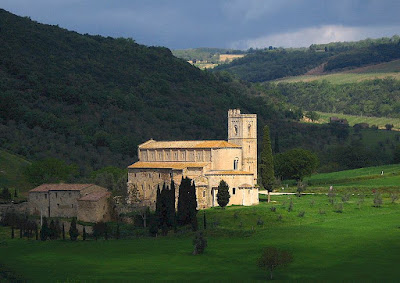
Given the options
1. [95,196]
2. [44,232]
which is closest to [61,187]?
[95,196]

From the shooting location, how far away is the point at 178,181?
265 ft

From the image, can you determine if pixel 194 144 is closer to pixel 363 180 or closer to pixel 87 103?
pixel 363 180

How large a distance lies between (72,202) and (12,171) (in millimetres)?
23920

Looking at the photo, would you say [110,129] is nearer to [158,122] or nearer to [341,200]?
[158,122]

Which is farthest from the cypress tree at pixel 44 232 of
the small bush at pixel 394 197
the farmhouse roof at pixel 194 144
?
the small bush at pixel 394 197

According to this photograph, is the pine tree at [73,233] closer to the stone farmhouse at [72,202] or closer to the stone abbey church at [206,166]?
the stone farmhouse at [72,202]

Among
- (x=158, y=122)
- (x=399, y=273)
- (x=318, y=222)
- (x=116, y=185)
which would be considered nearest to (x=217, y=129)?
(x=158, y=122)

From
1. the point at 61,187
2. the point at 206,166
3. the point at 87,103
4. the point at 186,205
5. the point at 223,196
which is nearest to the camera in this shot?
the point at 186,205

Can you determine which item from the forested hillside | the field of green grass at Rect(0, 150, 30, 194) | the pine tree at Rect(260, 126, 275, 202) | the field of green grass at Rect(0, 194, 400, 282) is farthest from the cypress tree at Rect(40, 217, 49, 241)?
the forested hillside

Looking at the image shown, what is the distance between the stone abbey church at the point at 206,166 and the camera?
8056 cm

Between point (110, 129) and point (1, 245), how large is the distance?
80.0 meters

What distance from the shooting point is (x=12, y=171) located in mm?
100500

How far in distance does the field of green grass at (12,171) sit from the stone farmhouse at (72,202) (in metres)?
16.1

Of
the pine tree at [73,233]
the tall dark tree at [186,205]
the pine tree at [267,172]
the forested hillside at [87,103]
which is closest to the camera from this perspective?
the pine tree at [73,233]
